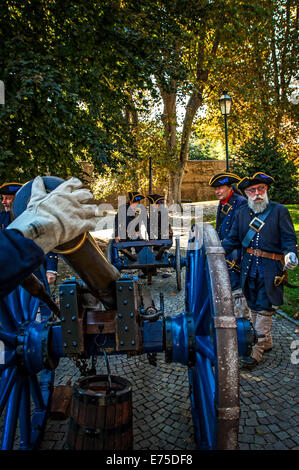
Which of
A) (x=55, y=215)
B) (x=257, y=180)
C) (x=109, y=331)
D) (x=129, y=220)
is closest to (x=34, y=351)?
(x=109, y=331)

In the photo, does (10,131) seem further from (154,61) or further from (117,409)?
(117,409)

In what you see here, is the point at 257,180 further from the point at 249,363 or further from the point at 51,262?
the point at 51,262

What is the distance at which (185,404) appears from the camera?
2.86 meters

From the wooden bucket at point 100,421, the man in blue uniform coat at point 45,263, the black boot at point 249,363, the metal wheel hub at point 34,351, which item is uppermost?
the man in blue uniform coat at point 45,263

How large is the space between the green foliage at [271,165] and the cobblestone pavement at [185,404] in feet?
33.7

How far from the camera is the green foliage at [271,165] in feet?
43.0

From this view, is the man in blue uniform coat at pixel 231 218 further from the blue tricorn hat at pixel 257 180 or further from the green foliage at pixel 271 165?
the green foliage at pixel 271 165

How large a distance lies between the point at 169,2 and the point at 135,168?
807 cm

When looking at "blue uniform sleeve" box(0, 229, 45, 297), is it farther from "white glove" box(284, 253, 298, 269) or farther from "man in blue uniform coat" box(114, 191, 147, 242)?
"man in blue uniform coat" box(114, 191, 147, 242)

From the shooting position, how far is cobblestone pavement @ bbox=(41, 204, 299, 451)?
241cm

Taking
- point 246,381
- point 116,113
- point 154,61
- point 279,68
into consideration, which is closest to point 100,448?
point 246,381

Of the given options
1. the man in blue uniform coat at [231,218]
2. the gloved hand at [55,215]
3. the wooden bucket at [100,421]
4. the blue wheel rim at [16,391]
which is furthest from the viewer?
the man in blue uniform coat at [231,218]

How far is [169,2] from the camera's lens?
6.91 m

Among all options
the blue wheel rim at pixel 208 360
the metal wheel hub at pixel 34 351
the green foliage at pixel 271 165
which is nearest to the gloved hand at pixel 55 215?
the blue wheel rim at pixel 208 360
